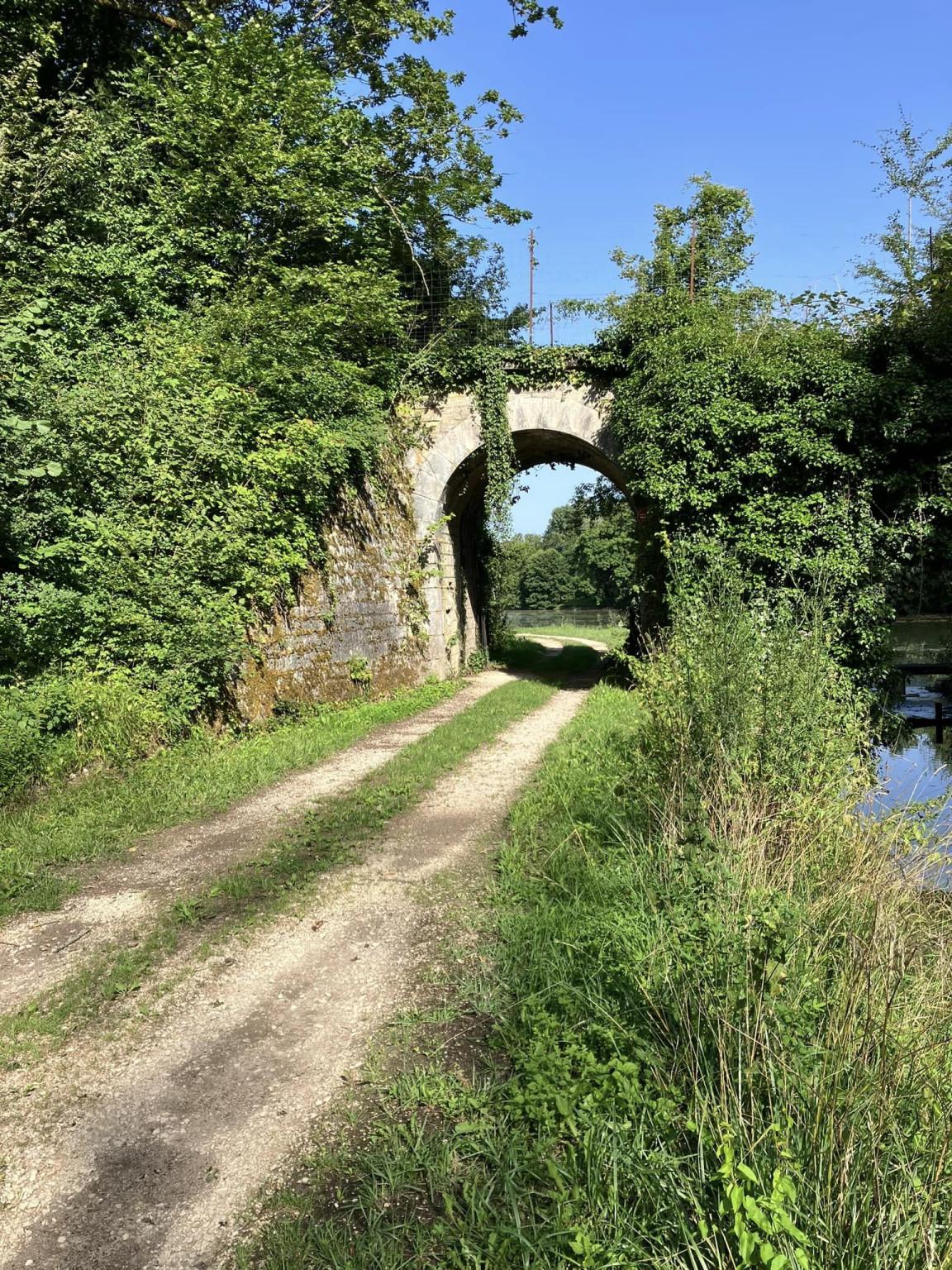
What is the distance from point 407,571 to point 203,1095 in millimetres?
10956

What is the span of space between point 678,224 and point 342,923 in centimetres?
3093

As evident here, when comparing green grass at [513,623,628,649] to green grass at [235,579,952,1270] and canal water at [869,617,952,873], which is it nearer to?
canal water at [869,617,952,873]

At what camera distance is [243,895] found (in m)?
4.38

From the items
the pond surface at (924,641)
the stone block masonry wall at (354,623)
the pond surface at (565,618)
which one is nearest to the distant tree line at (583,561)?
the pond surface at (565,618)

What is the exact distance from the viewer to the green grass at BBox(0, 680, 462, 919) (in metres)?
4.59

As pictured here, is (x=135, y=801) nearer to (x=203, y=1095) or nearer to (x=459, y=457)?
(x=203, y=1095)

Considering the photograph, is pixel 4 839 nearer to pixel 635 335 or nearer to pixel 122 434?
pixel 122 434

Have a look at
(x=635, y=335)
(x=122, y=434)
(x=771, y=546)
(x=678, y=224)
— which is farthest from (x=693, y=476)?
(x=678, y=224)

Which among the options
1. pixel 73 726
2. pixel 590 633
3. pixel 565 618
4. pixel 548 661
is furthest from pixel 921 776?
pixel 565 618

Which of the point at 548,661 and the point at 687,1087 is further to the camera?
the point at 548,661

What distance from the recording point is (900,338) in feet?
31.3

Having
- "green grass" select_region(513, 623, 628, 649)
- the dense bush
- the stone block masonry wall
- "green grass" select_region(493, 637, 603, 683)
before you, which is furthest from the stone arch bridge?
"green grass" select_region(513, 623, 628, 649)

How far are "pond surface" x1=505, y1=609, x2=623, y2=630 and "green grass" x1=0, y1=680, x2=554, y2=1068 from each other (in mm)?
39540

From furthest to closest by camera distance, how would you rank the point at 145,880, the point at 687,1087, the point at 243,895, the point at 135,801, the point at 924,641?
the point at 924,641 → the point at 135,801 → the point at 145,880 → the point at 243,895 → the point at 687,1087
